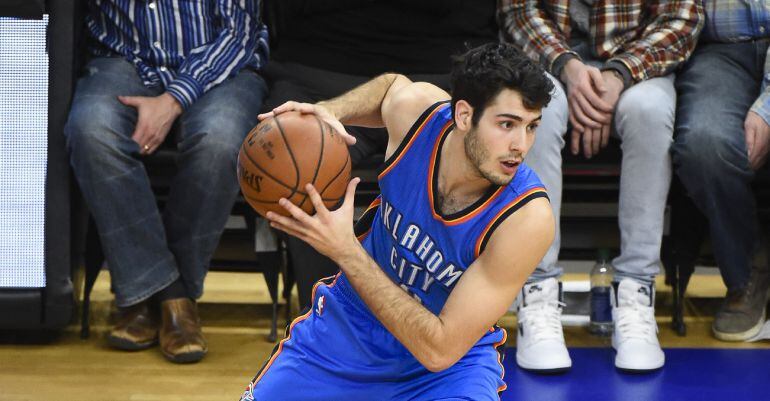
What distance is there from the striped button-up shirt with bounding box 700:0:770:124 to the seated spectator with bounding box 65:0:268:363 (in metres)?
1.53

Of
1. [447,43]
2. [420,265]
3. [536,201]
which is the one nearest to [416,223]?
[420,265]

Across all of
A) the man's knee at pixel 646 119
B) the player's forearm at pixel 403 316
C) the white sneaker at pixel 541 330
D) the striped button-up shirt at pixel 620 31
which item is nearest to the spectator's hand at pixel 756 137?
the man's knee at pixel 646 119

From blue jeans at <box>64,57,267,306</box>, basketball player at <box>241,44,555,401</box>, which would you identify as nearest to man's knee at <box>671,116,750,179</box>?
basketball player at <box>241,44,555,401</box>

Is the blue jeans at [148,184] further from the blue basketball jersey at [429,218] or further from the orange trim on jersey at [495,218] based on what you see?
the orange trim on jersey at [495,218]

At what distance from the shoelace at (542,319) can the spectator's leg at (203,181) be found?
3.18 ft

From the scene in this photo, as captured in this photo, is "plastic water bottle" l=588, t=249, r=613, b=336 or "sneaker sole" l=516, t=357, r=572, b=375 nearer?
"sneaker sole" l=516, t=357, r=572, b=375

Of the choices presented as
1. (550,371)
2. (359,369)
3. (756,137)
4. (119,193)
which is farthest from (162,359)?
(756,137)

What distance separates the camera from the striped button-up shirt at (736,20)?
3.80m

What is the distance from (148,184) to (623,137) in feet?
4.84

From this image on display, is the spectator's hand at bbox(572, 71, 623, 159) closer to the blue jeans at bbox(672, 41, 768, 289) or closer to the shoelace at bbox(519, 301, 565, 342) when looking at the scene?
the blue jeans at bbox(672, 41, 768, 289)

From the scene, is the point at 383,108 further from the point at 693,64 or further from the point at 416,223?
the point at 693,64

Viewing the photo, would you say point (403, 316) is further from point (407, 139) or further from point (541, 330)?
point (541, 330)

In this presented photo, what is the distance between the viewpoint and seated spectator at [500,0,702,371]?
11.4 feet

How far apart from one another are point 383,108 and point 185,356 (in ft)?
3.63
